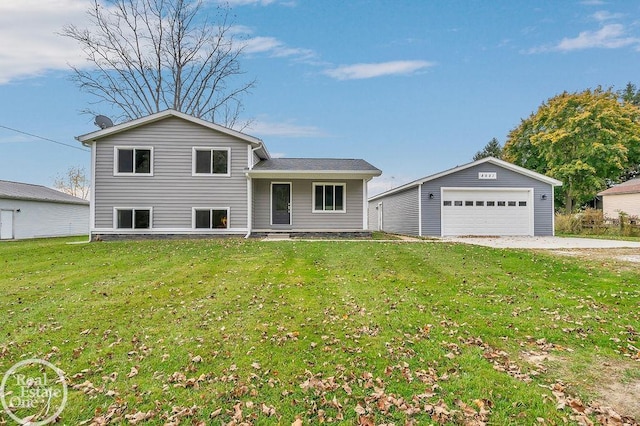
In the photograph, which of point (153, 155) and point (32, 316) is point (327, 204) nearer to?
point (153, 155)

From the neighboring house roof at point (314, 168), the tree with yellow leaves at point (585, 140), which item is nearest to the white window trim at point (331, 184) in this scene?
the neighboring house roof at point (314, 168)

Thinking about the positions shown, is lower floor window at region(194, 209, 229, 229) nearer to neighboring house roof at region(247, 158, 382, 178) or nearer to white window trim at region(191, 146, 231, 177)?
white window trim at region(191, 146, 231, 177)

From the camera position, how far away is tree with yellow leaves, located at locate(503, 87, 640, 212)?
1060 inches

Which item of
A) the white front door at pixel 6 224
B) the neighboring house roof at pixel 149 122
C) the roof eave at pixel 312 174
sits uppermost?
the neighboring house roof at pixel 149 122

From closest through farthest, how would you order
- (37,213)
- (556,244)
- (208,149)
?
(556,244) < (208,149) < (37,213)

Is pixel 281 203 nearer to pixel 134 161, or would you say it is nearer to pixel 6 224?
pixel 134 161

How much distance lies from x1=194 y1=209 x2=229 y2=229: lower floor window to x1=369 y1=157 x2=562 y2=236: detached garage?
928 centimetres

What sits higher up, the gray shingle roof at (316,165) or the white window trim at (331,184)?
the gray shingle roof at (316,165)

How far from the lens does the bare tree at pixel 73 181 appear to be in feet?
116

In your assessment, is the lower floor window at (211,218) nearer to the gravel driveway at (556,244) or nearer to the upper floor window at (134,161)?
the upper floor window at (134,161)

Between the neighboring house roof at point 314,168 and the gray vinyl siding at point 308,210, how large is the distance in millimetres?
693

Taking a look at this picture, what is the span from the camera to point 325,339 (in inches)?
163

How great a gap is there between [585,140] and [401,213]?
63.1 feet

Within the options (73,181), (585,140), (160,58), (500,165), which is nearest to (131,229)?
(160,58)
